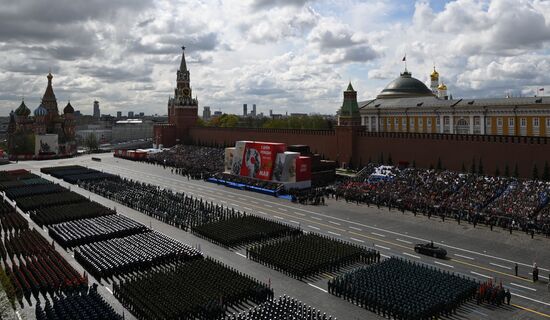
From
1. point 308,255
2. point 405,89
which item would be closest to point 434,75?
point 405,89

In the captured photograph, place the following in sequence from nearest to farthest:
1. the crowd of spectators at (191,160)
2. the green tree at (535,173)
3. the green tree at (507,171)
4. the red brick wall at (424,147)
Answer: the green tree at (535,173) < the red brick wall at (424,147) < the green tree at (507,171) < the crowd of spectators at (191,160)

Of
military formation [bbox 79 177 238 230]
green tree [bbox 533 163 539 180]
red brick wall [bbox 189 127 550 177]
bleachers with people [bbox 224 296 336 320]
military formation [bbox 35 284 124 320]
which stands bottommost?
bleachers with people [bbox 224 296 336 320]

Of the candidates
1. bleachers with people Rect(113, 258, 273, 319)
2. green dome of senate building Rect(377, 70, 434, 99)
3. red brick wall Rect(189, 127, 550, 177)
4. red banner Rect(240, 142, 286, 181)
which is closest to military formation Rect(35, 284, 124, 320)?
bleachers with people Rect(113, 258, 273, 319)

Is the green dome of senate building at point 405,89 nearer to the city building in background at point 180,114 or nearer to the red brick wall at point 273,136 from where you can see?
the red brick wall at point 273,136

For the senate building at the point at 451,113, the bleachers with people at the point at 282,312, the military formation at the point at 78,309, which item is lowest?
the bleachers with people at the point at 282,312

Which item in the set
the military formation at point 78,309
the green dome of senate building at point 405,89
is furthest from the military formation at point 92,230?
the green dome of senate building at point 405,89

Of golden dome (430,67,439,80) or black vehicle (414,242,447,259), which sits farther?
golden dome (430,67,439,80)

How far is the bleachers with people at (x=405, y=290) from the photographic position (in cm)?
1622

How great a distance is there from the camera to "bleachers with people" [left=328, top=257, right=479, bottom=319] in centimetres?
1622

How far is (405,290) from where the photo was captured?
1758 cm

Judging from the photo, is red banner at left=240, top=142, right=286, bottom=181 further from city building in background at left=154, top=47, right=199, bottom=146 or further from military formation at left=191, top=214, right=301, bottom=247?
city building in background at left=154, top=47, right=199, bottom=146

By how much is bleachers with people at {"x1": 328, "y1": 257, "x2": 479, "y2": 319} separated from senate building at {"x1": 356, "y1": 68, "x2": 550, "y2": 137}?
33082mm

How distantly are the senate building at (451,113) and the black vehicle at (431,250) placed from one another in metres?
29.0

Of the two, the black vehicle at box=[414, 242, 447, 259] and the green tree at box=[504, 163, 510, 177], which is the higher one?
the green tree at box=[504, 163, 510, 177]
